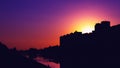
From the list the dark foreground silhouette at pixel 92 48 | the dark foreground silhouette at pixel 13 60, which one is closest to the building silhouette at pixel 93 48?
the dark foreground silhouette at pixel 92 48

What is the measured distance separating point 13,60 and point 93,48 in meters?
19.1

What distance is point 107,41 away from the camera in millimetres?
25922

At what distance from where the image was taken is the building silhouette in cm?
2499

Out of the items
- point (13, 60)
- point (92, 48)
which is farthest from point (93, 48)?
point (13, 60)

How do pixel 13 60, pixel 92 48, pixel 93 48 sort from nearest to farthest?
pixel 13 60 < pixel 93 48 < pixel 92 48

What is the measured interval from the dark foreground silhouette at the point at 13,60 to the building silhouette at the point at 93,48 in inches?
609

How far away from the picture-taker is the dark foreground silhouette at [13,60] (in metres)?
9.70

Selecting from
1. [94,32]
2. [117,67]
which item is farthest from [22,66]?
[94,32]

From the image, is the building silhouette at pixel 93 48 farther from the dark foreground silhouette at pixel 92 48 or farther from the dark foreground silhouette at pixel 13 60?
the dark foreground silhouette at pixel 13 60

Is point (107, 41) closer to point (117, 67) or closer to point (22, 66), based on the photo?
point (117, 67)

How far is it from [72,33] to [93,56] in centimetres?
729

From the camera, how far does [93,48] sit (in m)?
28.2

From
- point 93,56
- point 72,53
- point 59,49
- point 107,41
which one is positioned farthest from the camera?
point 59,49

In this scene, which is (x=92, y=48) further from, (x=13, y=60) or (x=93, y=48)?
(x=13, y=60)
